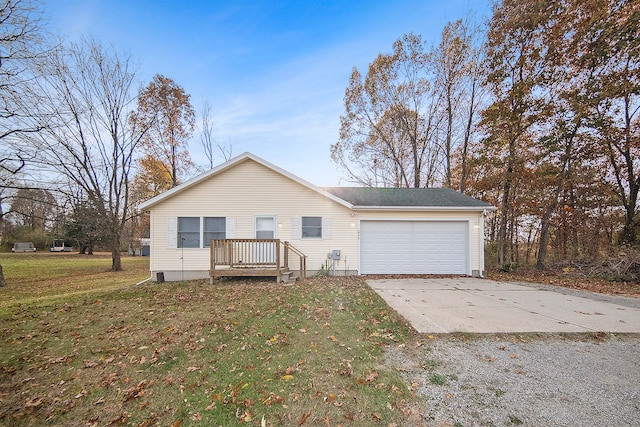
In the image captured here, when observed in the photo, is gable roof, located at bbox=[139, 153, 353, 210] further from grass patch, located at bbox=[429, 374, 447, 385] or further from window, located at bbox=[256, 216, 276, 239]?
grass patch, located at bbox=[429, 374, 447, 385]

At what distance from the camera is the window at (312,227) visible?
10305 millimetres

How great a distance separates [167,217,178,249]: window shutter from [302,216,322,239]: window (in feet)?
15.4

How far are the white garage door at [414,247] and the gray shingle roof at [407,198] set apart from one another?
2.36 feet

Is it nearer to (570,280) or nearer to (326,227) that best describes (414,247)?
(326,227)

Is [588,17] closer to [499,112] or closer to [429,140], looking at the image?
[499,112]

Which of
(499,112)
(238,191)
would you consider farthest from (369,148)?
(238,191)

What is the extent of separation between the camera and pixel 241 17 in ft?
35.5

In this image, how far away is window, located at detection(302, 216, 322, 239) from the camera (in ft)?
33.8

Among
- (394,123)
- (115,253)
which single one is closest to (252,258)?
(115,253)

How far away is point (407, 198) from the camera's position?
37.0 ft

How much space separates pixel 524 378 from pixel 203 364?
12.9 feet

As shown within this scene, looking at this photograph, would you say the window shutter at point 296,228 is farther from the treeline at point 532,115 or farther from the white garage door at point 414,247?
the treeline at point 532,115

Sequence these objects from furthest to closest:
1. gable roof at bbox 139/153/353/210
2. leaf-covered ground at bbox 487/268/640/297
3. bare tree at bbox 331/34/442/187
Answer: bare tree at bbox 331/34/442/187 < gable roof at bbox 139/153/353/210 < leaf-covered ground at bbox 487/268/640/297

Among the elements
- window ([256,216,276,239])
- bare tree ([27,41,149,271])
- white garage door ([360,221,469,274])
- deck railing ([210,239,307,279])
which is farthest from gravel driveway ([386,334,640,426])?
bare tree ([27,41,149,271])
